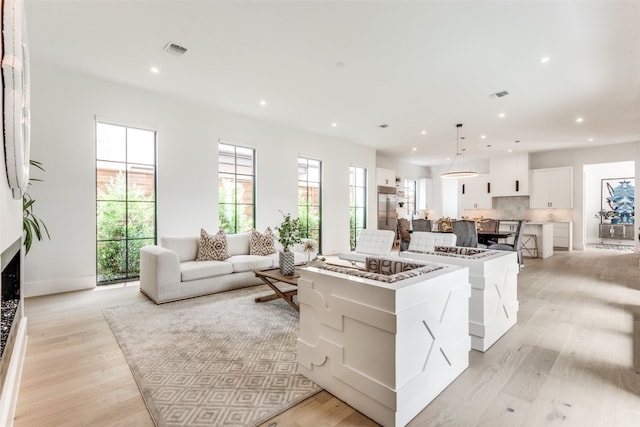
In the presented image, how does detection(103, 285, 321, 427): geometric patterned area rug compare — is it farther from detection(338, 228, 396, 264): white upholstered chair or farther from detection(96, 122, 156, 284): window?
detection(96, 122, 156, 284): window

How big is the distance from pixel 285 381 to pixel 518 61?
429 cm

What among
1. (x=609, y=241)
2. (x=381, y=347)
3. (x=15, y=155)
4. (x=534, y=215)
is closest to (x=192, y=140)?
(x=15, y=155)

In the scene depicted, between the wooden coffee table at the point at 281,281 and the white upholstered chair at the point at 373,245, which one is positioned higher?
the white upholstered chair at the point at 373,245

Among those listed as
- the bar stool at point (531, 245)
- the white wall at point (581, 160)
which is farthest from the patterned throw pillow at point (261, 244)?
the white wall at point (581, 160)

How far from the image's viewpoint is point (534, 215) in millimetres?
9734

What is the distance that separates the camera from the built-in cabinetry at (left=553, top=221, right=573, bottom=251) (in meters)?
8.71

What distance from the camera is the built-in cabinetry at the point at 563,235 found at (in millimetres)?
8705

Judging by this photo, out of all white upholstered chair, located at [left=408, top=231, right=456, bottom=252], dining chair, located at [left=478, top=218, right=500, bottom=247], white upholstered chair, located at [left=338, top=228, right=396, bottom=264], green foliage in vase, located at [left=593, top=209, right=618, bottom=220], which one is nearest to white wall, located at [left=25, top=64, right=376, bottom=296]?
white upholstered chair, located at [left=338, top=228, right=396, bottom=264]

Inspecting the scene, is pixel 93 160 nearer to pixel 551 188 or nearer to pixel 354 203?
pixel 354 203

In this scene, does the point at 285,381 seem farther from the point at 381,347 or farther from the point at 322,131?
the point at 322,131

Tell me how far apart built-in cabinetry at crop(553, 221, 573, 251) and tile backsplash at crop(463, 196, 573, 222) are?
47 centimetres

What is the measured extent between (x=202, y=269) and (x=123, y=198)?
1955 mm

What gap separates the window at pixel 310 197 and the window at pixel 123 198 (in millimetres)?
3159

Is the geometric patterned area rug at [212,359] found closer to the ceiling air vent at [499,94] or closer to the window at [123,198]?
the window at [123,198]
